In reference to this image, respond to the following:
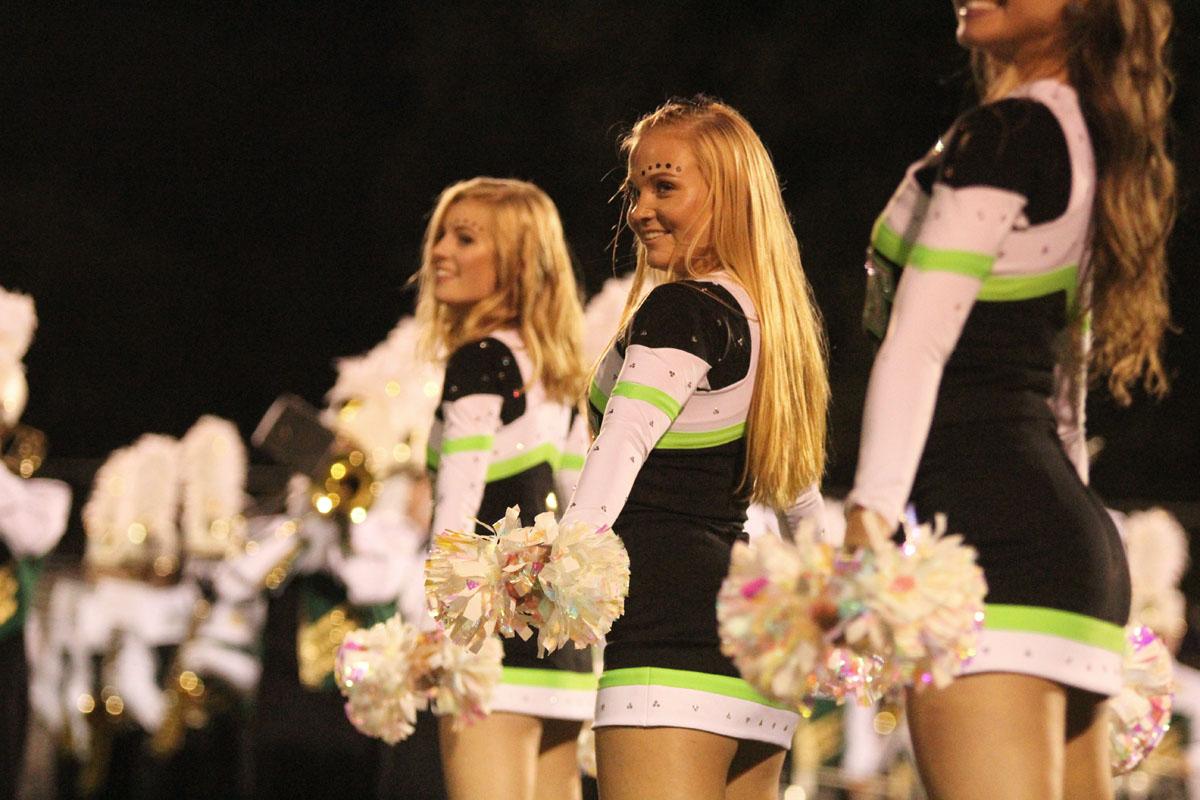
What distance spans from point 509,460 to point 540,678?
1.75 ft

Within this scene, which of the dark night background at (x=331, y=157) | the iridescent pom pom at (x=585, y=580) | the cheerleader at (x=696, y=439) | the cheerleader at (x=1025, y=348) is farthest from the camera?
the dark night background at (x=331, y=157)

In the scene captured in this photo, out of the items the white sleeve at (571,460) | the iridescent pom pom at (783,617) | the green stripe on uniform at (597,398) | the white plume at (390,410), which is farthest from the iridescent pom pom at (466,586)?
the white plume at (390,410)

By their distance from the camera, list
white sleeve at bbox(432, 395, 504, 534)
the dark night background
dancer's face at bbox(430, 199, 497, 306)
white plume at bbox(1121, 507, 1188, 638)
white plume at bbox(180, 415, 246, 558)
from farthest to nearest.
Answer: the dark night background < white plume at bbox(180, 415, 246, 558) < white plume at bbox(1121, 507, 1188, 638) < dancer's face at bbox(430, 199, 497, 306) < white sleeve at bbox(432, 395, 504, 534)

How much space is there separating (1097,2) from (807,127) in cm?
1114

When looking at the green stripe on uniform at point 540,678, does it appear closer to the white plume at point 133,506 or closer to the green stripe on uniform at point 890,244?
the green stripe on uniform at point 890,244

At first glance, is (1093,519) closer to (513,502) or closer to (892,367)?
(892,367)

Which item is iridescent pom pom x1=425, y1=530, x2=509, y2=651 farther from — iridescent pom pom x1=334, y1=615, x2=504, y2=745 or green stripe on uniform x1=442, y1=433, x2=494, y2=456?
green stripe on uniform x1=442, y1=433, x2=494, y2=456

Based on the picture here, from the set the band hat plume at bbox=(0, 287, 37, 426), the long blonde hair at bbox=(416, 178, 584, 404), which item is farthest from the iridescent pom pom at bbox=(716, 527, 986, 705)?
the band hat plume at bbox=(0, 287, 37, 426)

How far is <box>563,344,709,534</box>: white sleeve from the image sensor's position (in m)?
2.70

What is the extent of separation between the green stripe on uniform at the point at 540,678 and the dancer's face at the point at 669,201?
971 millimetres

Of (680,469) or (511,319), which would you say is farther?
(511,319)

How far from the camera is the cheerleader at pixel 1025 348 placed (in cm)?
221

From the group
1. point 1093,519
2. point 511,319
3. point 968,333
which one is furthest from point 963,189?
point 511,319

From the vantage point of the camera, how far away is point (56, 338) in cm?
1723
